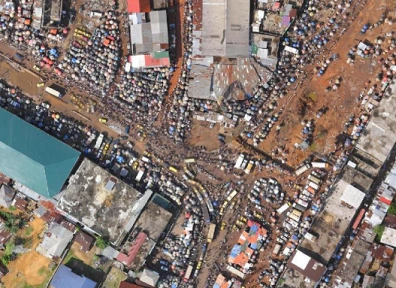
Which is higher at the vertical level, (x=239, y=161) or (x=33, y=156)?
(x=239, y=161)

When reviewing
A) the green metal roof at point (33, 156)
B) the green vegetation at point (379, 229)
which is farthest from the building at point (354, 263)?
the green metal roof at point (33, 156)

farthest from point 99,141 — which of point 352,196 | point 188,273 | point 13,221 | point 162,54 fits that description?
point 352,196

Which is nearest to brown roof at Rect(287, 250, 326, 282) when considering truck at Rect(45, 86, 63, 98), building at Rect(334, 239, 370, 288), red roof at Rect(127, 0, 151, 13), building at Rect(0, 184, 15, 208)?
building at Rect(334, 239, 370, 288)

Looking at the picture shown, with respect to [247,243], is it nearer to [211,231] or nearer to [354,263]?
[211,231]

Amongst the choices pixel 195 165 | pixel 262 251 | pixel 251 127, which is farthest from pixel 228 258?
pixel 251 127

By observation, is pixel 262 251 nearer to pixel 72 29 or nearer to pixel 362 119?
pixel 362 119

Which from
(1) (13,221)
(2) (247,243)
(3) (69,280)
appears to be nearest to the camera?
(3) (69,280)

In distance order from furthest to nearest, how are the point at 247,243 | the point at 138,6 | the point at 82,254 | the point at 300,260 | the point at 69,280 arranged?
1. the point at 82,254
2. the point at 247,243
3. the point at 69,280
4. the point at 138,6
5. the point at 300,260
